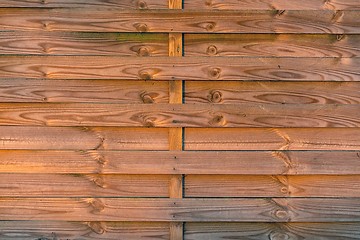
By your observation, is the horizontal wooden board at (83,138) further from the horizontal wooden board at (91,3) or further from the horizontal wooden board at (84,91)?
the horizontal wooden board at (91,3)

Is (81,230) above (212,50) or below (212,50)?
below

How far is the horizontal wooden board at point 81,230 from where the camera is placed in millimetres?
2740

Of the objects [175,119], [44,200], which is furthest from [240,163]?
[44,200]

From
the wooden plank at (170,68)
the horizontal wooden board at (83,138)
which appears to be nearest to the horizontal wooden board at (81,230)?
the horizontal wooden board at (83,138)

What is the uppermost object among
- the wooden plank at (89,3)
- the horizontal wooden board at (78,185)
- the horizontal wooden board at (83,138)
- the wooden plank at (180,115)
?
the wooden plank at (89,3)

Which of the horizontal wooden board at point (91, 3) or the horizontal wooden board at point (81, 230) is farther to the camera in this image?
the horizontal wooden board at point (81, 230)

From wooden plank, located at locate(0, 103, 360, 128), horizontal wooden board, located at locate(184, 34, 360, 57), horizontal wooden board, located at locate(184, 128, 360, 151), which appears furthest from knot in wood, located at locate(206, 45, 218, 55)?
horizontal wooden board, located at locate(184, 128, 360, 151)

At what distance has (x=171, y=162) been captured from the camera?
2.69 meters

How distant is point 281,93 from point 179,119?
2.15ft

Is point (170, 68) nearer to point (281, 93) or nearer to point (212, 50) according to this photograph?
point (212, 50)

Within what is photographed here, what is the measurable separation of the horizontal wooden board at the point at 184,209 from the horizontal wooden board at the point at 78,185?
0.12ft

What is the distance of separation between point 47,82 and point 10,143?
443 mm

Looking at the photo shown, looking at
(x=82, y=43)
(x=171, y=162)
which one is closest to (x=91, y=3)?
(x=82, y=43)

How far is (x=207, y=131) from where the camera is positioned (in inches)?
107
